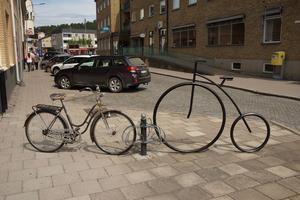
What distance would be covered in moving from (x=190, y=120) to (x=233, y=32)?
15828mm

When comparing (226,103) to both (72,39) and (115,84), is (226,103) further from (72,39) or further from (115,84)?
(72,39)

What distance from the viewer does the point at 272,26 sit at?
19.2m

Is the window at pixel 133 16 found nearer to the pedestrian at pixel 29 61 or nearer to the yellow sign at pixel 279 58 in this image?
the pedestrian at pixel 29 61

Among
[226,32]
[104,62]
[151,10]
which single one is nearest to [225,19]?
[226,32]

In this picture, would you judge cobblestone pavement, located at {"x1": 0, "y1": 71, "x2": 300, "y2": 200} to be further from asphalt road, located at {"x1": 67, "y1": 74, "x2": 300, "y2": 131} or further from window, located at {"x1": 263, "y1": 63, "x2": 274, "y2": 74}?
window, located at {"x1": 263, "y1": 63, "x2": 274, "y2": 74}

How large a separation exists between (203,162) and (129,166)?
1.14m

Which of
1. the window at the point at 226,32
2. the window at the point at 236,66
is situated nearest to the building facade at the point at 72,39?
the window at the point at 226,32

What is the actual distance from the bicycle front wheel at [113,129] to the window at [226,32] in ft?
57.7

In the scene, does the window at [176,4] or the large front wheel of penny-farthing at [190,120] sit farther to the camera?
the window at [176,4]

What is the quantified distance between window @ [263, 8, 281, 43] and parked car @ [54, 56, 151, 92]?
28.0 feet

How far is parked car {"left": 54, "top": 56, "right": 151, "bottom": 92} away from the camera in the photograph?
46.3 feet

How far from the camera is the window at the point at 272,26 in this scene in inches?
733

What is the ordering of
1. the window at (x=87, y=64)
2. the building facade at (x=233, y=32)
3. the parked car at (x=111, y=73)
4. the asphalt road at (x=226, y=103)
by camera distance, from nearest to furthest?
the asphalt road at (x=226, y=103)
the parked car at (x=111, y=73)
the window at (x=87, y=64)
the building facade at (x=233, y=32)

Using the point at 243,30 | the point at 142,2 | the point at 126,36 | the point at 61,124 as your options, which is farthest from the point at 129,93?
the point at 126,36
